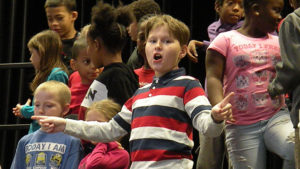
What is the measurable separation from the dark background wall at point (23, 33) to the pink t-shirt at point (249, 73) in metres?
1.61

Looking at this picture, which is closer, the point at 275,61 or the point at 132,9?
the point at 275,61

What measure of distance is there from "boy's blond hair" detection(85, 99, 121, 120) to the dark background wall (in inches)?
68.2

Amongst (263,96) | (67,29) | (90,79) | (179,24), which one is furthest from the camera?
(67,29)

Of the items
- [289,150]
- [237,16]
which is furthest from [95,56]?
[289,150]

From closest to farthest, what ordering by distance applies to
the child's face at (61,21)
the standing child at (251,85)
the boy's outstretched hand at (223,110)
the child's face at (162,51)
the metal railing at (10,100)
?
the boy's outstretched hand at (223,110) → the child's face at (162,51) → the standing child at (251,85) → the child's face at (61,21) → the metal railing at (10,100)

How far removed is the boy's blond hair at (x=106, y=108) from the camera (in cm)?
413

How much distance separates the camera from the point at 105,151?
4105 millimetres

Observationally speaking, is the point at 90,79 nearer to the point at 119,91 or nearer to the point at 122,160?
the point at 119,91

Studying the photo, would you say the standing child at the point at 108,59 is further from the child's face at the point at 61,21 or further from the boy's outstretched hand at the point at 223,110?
the boy's outstretched hand at the point at 223,110

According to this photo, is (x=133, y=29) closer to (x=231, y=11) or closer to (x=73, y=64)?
(x=73, y=64)

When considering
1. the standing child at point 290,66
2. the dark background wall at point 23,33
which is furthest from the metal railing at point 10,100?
the standing child at point 290,66

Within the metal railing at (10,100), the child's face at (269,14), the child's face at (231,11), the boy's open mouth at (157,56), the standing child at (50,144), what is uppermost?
the child's face at (269,14)

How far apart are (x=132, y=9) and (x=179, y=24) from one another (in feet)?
4.72

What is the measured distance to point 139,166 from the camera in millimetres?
3576
